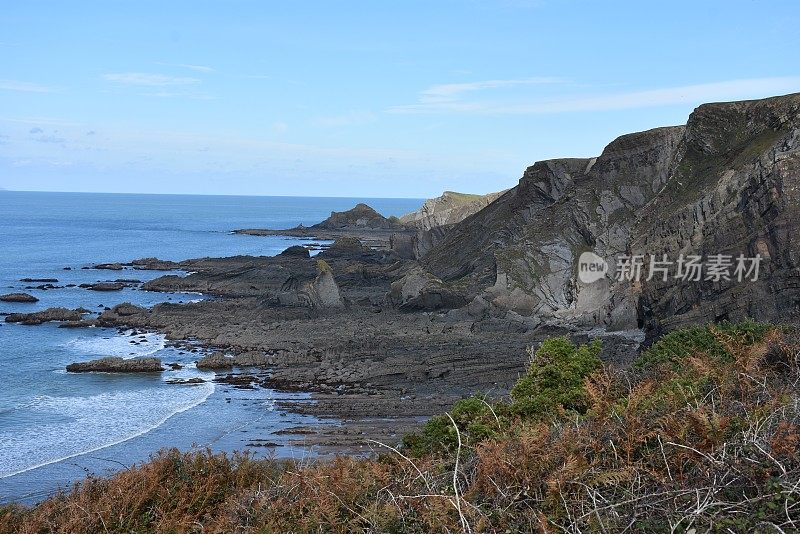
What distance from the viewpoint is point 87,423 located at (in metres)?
29.9

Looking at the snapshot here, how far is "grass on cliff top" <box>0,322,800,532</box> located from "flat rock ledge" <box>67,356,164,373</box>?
27.3 metres

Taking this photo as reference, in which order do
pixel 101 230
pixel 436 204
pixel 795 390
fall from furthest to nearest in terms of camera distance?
pixel 101 230 < pixel 436 204 < pixel 795 390

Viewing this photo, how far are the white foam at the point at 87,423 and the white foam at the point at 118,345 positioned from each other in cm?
786

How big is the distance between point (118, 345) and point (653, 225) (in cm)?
2900

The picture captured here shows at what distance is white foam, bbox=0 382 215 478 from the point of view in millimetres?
25859

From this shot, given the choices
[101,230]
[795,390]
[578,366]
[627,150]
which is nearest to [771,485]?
[795,390]

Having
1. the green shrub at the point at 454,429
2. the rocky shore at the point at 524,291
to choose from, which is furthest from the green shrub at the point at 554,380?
the rocky shore at the point at 524,291

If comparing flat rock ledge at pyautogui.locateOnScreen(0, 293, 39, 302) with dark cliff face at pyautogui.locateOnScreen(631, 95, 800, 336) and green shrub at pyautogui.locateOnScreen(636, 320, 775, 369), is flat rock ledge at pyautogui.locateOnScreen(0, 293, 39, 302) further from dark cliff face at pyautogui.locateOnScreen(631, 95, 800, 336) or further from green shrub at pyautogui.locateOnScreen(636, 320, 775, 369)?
green shrub at pyautogui.locateOnScreen(636, 320, 775, 369)

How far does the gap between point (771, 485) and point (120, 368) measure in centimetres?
3607

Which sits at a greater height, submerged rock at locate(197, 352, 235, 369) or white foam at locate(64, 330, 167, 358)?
submerged rock at locate(197, 352, 235, 369)


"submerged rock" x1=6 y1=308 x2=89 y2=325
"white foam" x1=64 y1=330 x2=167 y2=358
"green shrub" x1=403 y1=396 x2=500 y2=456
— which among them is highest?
"green shrub" x1=403 y1=396 x2=500 y2=456

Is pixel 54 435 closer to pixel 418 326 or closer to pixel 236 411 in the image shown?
pixel 236 411

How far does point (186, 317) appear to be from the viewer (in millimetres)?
51562

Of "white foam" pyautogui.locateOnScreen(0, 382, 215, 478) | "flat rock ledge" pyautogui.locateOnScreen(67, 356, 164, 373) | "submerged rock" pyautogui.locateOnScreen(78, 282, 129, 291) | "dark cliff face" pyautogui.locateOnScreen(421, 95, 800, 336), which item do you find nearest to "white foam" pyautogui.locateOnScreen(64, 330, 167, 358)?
"flat rock ledge" pyautogui.locateOnScreen(67, 356, 164, 373)
